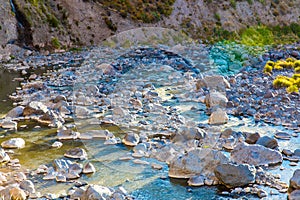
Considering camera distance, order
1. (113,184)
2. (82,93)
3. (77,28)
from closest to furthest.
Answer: (113,184) → (82,93) → (77,28)

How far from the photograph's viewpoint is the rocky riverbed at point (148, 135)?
24.0 ft

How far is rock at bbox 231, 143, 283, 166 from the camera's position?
26.6ft

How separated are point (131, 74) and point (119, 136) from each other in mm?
9071

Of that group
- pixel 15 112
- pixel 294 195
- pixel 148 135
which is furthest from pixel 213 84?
pixel 294 195

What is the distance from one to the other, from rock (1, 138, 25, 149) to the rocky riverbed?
21 mm

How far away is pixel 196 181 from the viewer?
7387mm

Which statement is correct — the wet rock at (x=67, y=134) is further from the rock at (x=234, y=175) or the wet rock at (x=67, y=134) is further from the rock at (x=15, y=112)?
the rock at (x=234, y=175)

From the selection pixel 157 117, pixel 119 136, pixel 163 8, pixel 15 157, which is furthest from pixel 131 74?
pixel 163 8

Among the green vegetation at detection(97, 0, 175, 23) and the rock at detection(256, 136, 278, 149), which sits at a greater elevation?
the green vegetation at detection(97, 0, 175, 23)

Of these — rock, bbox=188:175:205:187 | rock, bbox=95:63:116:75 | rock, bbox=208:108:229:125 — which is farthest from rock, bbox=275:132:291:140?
rock, bbox=95:63:116:75

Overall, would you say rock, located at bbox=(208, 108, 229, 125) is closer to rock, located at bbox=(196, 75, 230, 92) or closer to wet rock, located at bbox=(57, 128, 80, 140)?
wet rock, located at bbox=(57, 128, 80, 140)

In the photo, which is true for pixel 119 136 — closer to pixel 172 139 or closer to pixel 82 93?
pixel 172 139

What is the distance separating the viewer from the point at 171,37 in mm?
31203

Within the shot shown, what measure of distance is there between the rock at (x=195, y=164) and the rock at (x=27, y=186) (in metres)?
2.34
